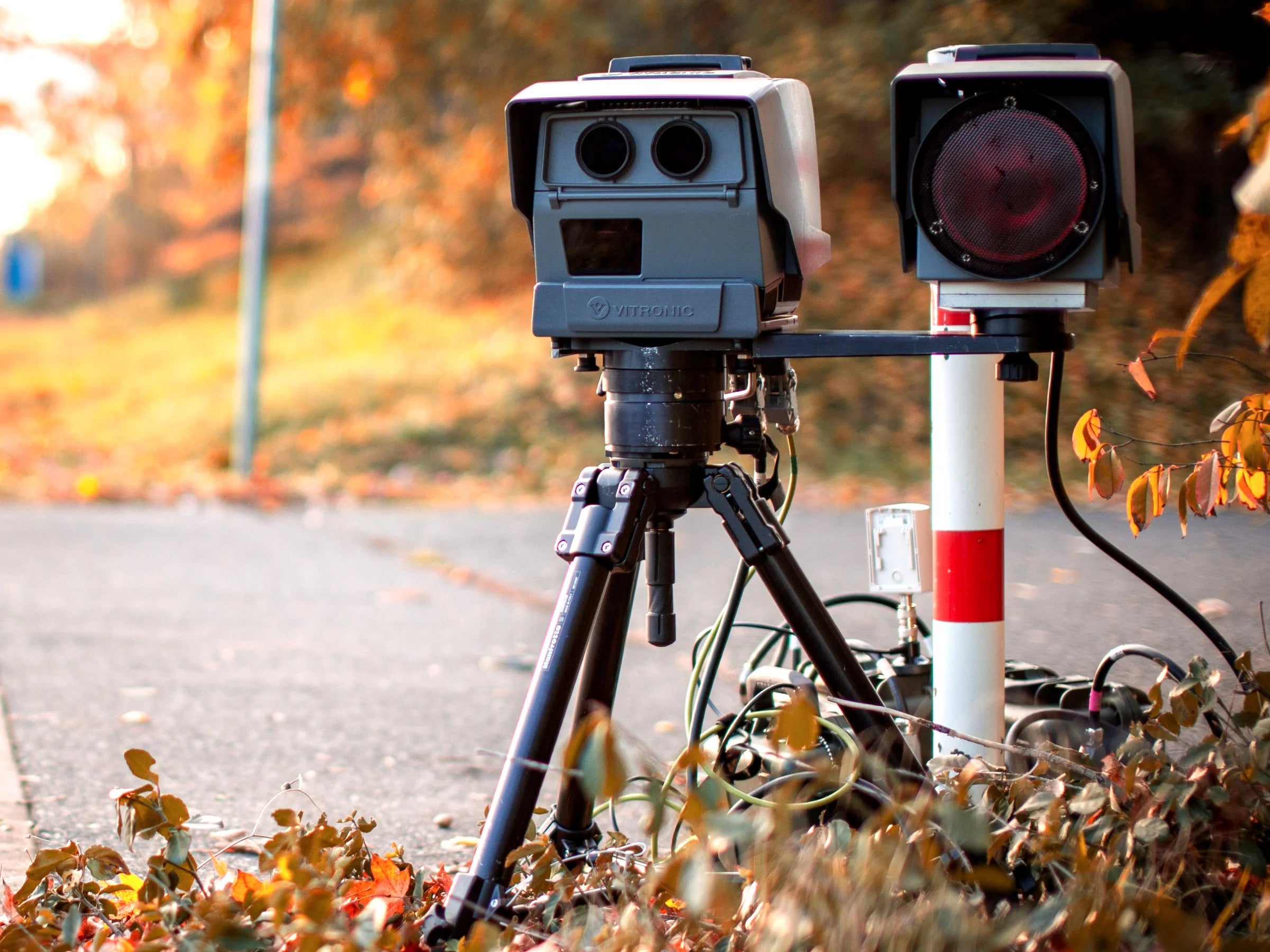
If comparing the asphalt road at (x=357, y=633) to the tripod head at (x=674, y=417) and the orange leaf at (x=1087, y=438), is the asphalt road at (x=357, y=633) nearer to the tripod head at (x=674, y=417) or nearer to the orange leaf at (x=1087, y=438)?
the tripod head at (x=674, y=417)

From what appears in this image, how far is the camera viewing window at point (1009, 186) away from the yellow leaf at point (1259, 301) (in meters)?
0.28

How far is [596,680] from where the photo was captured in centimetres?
214

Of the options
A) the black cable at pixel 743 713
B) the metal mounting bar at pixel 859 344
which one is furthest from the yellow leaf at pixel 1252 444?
the black cable at pixel 743 713

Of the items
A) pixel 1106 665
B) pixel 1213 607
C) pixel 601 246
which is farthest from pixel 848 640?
pixel 1213 607

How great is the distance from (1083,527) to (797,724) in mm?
993

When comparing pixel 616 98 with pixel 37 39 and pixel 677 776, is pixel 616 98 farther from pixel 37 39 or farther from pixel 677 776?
pixel 37 39

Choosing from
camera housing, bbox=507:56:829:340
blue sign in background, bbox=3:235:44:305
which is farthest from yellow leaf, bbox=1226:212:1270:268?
blue sign in background, bbox=3:235:44:305

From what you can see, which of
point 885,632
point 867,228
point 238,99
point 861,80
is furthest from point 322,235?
point 885,632

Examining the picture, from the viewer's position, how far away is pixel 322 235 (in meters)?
22.3

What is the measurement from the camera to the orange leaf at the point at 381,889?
2.04m

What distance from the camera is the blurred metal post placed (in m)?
8.79

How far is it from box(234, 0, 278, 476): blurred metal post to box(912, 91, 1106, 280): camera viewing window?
752cm

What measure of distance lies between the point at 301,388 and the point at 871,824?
34.2 feet

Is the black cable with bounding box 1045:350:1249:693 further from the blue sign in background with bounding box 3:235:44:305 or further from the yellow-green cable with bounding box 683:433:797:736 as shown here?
the blue sign in background with bounding box 3:235:44:305
